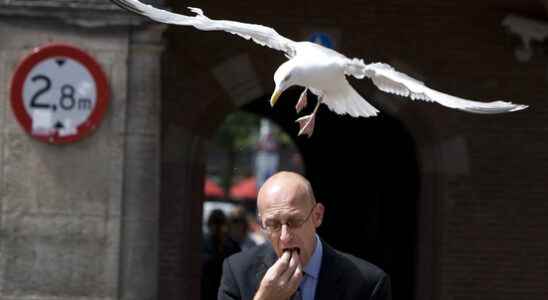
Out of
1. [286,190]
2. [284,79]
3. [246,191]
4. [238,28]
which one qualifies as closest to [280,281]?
[286,190]

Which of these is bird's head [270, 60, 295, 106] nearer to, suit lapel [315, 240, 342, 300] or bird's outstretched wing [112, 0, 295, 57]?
bird's outstretched wing [112, 0, 295, 57]

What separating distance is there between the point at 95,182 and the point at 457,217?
11.2 feet

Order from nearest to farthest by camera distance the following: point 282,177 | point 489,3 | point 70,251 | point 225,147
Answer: point 282,177
point 70,251
point 489,3
point 225,147

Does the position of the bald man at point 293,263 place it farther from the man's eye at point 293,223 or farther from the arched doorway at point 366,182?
the arched doorway at point 366,182

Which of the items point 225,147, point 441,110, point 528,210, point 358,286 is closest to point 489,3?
point 441,110

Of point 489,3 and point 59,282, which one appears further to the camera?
point 489,3

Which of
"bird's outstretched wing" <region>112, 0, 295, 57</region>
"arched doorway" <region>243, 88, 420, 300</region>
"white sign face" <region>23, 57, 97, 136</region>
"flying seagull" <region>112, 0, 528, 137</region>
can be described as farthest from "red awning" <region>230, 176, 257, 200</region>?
"flying seagull" <region>112, 0, 528, 137</region>

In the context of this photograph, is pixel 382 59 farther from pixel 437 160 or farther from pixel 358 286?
pixel 358 286

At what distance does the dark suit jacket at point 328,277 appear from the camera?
4320 millimetres

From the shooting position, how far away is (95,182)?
9312mm

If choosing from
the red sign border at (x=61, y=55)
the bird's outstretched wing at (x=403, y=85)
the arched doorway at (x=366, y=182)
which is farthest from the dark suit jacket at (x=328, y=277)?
the arched doorway at (x=366, y=182)

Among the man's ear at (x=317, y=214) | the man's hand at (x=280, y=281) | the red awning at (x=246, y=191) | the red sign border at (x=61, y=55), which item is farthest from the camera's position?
the red awning at (x=246, y=191)

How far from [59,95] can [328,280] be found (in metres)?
5.28

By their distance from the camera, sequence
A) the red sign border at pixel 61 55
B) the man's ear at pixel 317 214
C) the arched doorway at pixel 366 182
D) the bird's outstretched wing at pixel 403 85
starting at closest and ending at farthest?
the man's ear at pixel 317 214 < the bird's outstretched wing at pixel 403 85 < the red sign border at pixel 61 55 < the arched doorway at pixel 366 182
